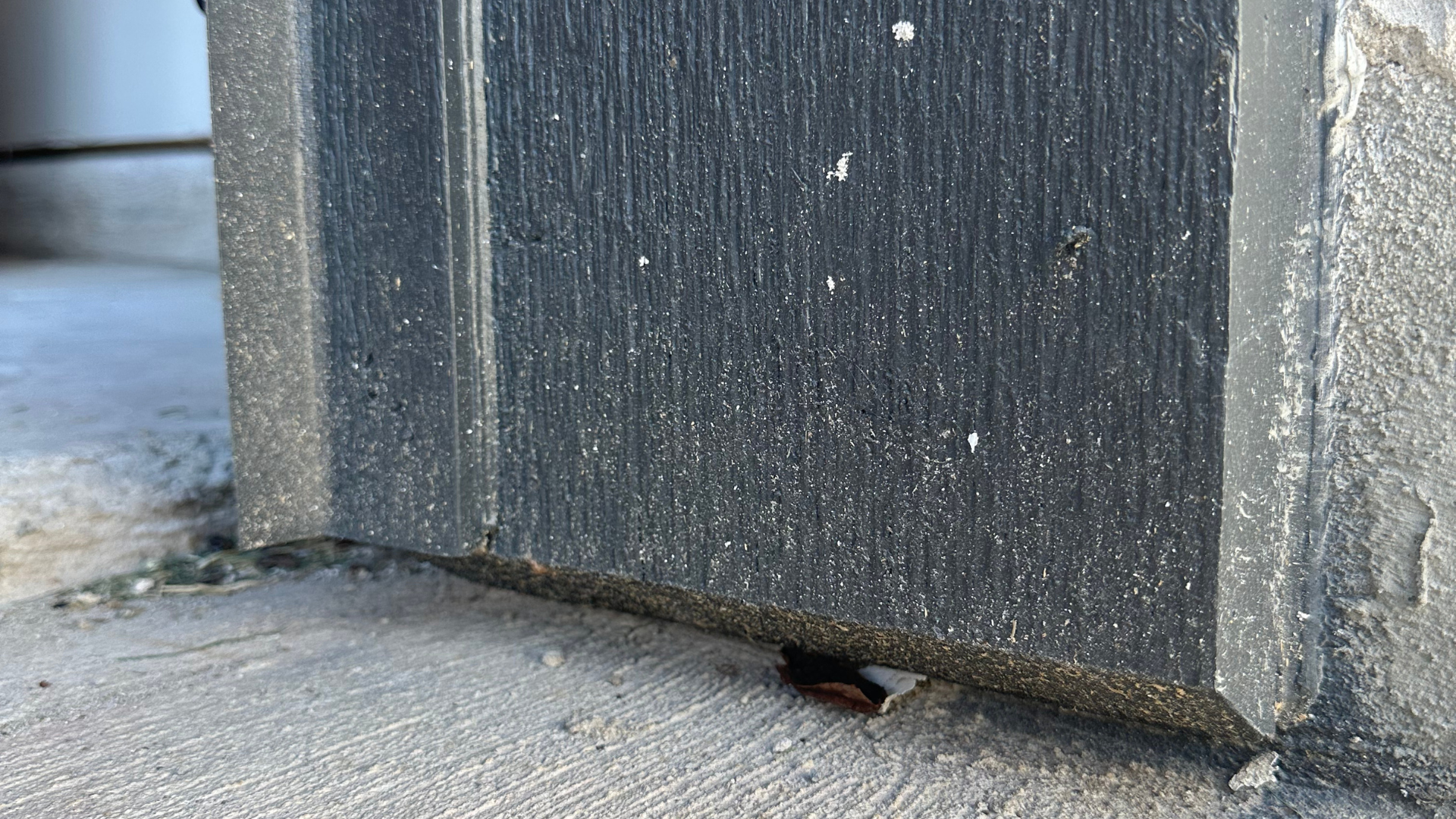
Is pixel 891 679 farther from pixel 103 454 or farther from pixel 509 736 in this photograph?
pixel 103 454

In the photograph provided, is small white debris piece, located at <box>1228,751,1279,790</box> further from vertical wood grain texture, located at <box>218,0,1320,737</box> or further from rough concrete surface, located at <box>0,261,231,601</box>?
rough concrete surface, located at <box>0,261,231,601</box>

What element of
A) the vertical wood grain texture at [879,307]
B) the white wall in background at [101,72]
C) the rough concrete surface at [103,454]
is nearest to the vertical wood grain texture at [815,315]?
the vertical wood grain texture at [879,307]

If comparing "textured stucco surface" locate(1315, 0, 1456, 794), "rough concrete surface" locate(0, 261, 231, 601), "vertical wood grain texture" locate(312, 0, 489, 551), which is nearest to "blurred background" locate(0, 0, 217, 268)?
"rough concrete surface" locate(0, 261, 231, 601)

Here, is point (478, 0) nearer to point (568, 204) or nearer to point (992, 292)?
point (568, 204)

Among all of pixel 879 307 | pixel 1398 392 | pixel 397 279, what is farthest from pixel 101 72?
pixel 1398 392

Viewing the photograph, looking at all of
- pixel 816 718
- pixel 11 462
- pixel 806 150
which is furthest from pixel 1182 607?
pixel 11 462

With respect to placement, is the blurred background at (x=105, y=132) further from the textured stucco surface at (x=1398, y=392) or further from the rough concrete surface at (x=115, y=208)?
the textured stucco surface at (x=1398, y=392)

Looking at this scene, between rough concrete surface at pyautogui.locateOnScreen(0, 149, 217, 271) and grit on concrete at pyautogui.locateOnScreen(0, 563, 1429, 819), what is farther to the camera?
rough concrete surface at pyautogui.locateOnScreen(0, 149, 217, 271)
